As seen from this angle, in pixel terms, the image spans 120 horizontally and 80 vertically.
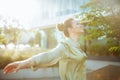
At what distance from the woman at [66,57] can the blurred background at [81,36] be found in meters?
0.06

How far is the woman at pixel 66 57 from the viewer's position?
4.16 m

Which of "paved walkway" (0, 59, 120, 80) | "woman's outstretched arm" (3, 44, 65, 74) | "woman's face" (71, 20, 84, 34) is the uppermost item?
"woman's face" (71, 20, 84, 34)

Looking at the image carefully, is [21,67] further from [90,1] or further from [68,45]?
[90,1]

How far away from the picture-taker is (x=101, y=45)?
416cm

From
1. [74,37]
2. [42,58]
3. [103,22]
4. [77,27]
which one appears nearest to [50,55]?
[42,58]

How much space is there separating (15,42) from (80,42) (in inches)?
28.6

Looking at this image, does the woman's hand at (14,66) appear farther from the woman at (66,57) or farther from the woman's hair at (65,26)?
the woman's hair at (65,26)

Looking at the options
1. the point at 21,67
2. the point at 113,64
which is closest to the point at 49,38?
the point at 21,67

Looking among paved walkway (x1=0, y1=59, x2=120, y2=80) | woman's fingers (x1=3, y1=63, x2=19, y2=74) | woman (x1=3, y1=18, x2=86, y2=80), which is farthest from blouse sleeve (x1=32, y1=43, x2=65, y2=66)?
woman's fingers (x1=3, y1=63, x2=19, y2=74)

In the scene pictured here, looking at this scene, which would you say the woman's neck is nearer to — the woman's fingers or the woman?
the woman

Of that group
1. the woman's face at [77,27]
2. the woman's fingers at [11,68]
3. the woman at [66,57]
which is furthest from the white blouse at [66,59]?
the woman's fingers at [11,68]

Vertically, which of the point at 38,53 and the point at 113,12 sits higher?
the point at 113,12

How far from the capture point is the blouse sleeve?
4.16 m

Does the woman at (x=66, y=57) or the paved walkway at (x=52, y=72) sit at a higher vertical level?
the woman at (x=66, y=57)
